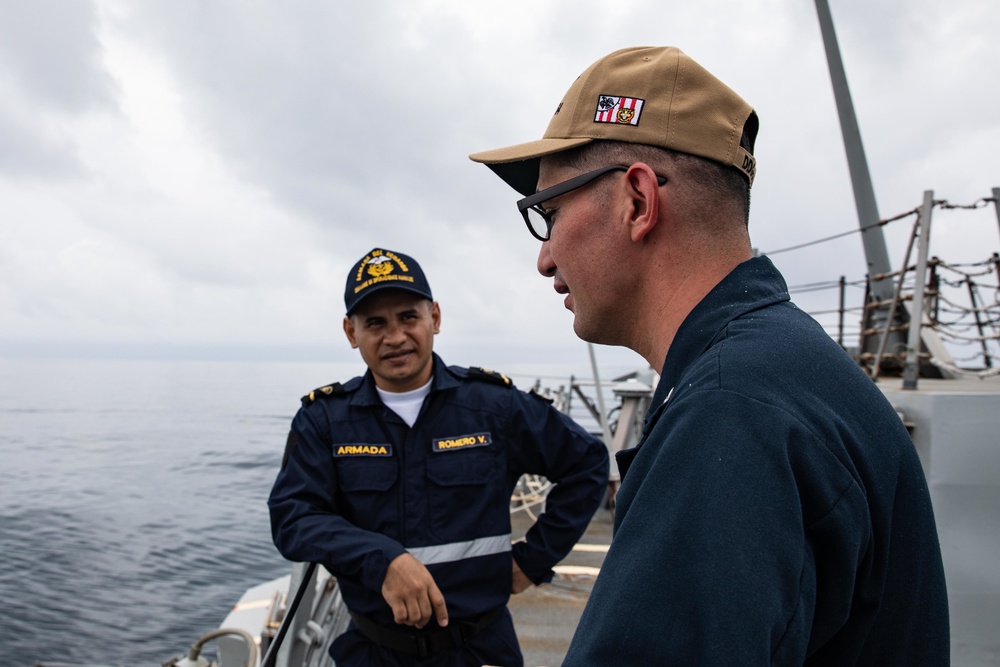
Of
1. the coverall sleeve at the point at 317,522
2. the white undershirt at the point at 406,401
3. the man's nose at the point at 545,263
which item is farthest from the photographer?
the white undershirt at the point at 406,401

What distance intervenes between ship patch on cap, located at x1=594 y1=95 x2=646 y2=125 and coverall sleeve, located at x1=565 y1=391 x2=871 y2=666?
0.49m

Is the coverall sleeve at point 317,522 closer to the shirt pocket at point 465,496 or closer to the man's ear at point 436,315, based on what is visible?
the shirt pocket at point 465,496

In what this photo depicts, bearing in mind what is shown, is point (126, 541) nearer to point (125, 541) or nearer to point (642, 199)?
point (125, 541)

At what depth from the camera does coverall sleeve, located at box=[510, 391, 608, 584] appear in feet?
9.46

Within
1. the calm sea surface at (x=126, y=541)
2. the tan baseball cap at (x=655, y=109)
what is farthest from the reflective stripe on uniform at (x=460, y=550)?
the calm sea surface at (x=126, y=541)

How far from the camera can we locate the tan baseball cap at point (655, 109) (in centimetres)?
108

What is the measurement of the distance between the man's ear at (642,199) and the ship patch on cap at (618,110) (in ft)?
0.28

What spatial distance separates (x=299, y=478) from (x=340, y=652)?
26.1 inches

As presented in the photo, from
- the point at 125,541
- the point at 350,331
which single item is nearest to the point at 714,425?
the point at 350,331

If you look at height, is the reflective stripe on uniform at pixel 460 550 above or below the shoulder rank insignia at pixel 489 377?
below

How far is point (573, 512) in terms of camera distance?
2953 mm

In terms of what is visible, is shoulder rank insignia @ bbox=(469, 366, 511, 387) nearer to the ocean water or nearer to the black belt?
the black belt

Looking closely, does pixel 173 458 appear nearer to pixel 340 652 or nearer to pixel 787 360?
pixel 340 652

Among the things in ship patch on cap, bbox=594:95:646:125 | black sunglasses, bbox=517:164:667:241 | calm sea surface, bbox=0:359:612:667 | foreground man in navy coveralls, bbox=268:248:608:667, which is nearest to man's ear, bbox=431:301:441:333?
foreground man in navy coveralls, bbox=268:248:608:667
